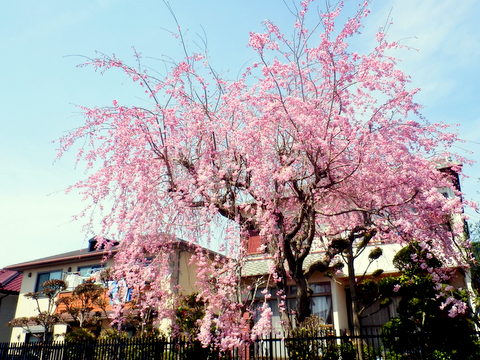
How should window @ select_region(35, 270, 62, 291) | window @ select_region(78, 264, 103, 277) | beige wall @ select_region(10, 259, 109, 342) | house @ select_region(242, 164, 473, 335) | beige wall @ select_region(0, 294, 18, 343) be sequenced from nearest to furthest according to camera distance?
1. house @ select_region(242, 164, 473, 335)
2. window @ select_region(78, 264, 103, 277)
3. beige wall @ select_region(10, 259, 109, 342)
4. window @ select_region(35, 270, 62, 291)
5. beige wall @ select_region(0, 294, 18, 343)

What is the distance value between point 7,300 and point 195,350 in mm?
23047

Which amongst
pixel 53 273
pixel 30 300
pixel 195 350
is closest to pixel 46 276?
pixel 53 273

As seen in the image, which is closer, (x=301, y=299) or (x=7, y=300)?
(x=301, y=299)

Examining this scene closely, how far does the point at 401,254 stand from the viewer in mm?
15602

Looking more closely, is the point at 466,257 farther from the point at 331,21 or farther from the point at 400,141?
the point at 331,21

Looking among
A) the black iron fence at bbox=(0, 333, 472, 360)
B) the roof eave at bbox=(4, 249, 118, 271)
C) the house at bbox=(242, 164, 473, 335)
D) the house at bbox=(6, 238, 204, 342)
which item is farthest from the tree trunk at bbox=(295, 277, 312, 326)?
the roof eave at bbox=(4, 249, 118, 271)

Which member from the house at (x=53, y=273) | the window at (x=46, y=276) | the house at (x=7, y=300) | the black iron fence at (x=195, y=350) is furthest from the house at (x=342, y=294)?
the house at (x=7, y=300)

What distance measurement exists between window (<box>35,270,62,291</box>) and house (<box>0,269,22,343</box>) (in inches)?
137

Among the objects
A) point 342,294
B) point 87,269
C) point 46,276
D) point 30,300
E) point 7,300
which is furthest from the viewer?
point 7,300

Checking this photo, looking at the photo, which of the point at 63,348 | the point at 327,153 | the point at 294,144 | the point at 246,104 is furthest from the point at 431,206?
the point at 63,348

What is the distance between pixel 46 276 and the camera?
A: 85.8ft

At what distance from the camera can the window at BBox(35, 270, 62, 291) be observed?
25638mm

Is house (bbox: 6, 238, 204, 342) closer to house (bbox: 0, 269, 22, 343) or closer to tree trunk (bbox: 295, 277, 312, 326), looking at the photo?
house (bbox: 0, 269, 22, 343)

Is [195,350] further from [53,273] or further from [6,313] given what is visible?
[6,313]
